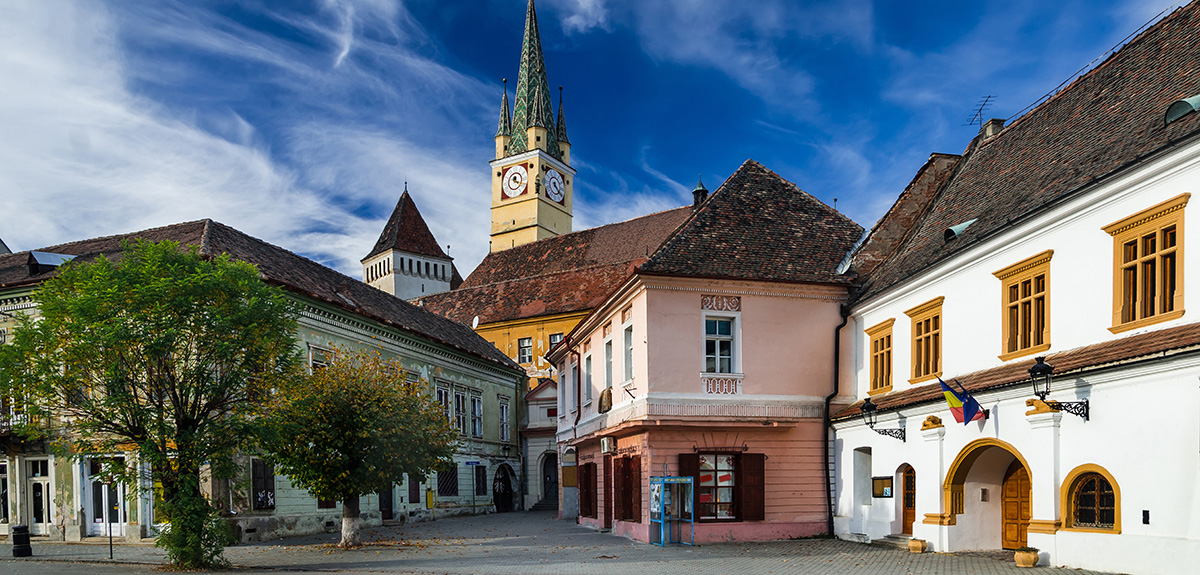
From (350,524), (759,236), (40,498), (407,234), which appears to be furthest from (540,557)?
(407,234)

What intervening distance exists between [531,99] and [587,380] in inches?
2854

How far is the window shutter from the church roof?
66326mm

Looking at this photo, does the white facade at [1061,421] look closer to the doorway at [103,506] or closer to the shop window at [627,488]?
the shop window at [627,488]

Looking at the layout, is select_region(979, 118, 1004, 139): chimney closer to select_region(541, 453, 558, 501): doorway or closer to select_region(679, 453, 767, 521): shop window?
select_region(679, 453, 767, 521): shop window

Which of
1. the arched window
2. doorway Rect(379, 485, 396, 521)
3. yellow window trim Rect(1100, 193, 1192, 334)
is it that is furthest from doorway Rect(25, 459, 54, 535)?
yellow window trim Rect(1100, 193, 1192, 334)

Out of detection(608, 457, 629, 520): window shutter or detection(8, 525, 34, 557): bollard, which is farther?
detection(608, 457, 629, 520): window shutter

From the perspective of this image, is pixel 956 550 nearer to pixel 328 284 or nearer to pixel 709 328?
pixel 709 328

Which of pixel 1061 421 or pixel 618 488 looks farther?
pixel 618 488

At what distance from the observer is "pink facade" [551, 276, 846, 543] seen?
20.6 m

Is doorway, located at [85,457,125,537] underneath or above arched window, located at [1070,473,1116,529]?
underneath

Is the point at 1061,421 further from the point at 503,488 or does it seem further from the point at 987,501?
the point at 503,488

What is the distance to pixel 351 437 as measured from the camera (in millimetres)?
21328

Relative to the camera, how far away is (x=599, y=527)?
25609mm

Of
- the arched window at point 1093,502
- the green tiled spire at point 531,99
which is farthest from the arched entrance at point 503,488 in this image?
the green tiled spire at point 531,99
